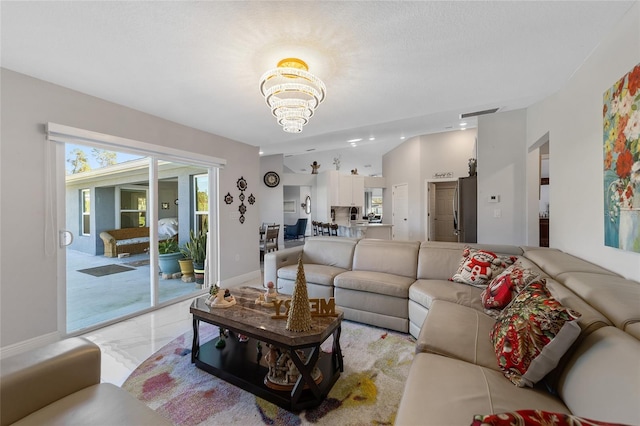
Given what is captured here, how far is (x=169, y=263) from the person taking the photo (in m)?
4.27

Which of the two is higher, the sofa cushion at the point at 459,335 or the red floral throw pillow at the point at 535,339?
the red floral throw pillow at the point at 535,339

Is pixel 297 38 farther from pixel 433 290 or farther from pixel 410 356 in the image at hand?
pixel 410 356

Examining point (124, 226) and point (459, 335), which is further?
point (124, 226)

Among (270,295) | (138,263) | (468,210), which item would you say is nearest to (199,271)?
(138,263)

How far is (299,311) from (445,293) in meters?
1.42

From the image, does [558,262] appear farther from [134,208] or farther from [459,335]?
[134,208]

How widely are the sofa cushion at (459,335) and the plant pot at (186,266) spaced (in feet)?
12.7

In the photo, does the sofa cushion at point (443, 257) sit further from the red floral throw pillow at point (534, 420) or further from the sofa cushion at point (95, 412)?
the sofa cushion at point (95, 412)

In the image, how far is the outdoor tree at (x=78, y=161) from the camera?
8.82 feet

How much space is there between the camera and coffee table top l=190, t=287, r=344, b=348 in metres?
1.60

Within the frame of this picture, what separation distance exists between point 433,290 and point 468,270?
1.54 feet

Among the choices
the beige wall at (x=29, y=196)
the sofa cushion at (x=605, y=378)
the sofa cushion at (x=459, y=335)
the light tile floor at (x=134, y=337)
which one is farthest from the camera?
the beige wall at (x=29, y=196)

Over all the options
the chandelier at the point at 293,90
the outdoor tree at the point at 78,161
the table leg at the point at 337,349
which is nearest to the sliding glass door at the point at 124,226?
the outdoor tree at the point at 78,161

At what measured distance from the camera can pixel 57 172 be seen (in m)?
2.49
